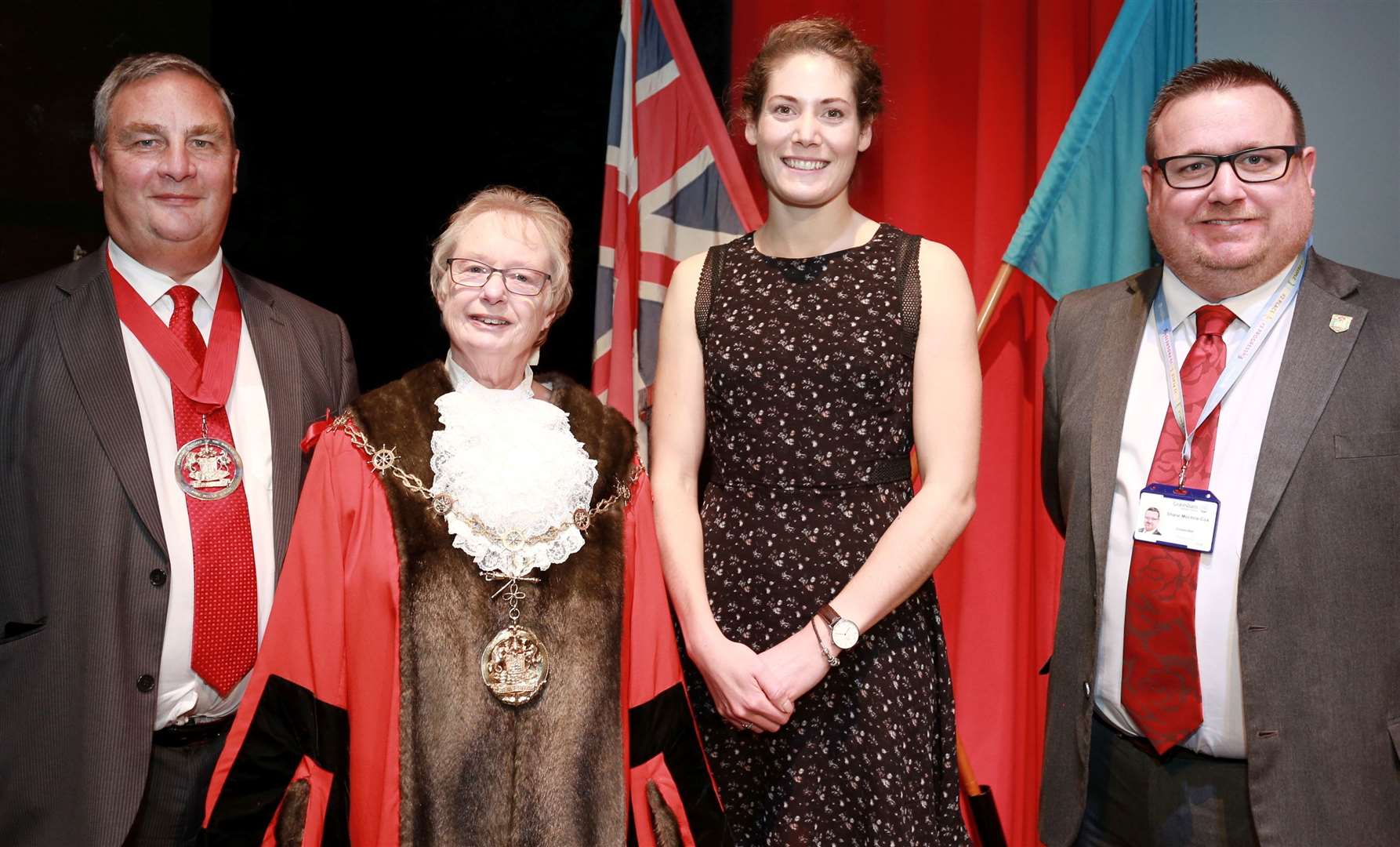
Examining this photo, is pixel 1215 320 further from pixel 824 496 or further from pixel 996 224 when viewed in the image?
pixel 996 224

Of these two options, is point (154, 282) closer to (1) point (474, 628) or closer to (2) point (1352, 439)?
(1) point (474, 628)

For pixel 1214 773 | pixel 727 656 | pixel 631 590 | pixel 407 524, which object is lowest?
pixel 1214 773

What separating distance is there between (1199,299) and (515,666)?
1.46 m

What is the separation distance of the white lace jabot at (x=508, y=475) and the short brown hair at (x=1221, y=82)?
4.28 ft

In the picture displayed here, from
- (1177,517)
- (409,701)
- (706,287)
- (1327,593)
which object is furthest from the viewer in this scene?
(706,287)

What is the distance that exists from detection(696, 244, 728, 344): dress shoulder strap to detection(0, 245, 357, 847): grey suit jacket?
108 centimetres

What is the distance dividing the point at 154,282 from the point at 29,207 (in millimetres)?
806

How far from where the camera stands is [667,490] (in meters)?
2.21

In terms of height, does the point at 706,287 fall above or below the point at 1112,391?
Result: above

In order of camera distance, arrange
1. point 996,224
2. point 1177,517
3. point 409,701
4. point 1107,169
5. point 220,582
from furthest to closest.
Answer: point 996,224 < point 1107,169 < point 220,582 < point 1177,517 < point 409,701

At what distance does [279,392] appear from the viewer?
2.36 meters

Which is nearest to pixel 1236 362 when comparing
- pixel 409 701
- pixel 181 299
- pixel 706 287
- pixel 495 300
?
pixel 706 287

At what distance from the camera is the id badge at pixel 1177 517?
2.02 metres

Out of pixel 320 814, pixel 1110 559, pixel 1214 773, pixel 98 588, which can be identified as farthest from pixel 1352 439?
pixel 98 588
